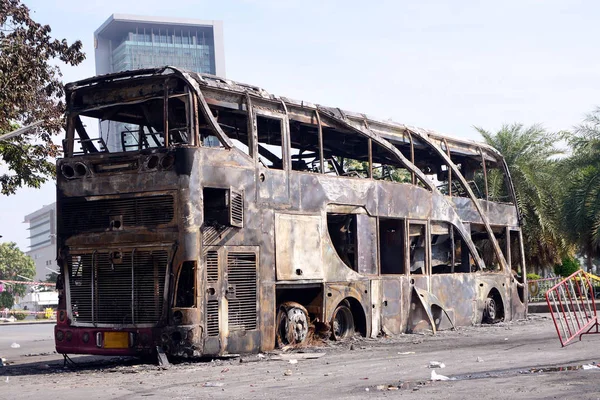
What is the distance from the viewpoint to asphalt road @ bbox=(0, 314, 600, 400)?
912 cm

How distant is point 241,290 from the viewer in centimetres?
1386

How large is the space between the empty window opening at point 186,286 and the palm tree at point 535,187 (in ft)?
70.6

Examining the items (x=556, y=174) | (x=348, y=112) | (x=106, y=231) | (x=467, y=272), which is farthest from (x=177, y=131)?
(x=556, y=174)

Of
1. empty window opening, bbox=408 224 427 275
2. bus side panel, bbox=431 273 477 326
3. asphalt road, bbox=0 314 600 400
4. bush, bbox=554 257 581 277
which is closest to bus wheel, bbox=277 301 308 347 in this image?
asphalt road, bbox=0 314 600 400

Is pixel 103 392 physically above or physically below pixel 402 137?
below

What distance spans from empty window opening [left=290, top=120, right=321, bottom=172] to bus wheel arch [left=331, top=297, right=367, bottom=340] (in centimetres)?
268

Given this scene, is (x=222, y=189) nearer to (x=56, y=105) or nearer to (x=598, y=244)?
(x=56, y=105)

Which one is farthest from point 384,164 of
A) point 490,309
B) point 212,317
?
point 212,317

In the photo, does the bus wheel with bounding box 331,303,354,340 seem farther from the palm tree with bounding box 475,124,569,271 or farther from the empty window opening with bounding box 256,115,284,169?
the palm tree with bounding box 475,124,569,271

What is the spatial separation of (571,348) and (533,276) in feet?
76.6

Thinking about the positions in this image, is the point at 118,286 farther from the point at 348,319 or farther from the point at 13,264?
the point at 13,264

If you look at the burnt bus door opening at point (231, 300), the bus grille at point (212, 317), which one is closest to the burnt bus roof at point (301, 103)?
the burnt bus door opening at point (231, 300)

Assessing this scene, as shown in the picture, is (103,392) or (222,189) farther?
(222,189)

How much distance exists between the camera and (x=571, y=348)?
1326 centimetres
